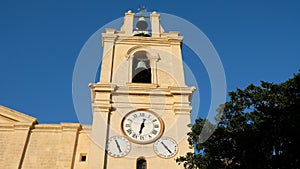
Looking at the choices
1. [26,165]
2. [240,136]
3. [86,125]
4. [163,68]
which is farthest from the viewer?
[163,68]

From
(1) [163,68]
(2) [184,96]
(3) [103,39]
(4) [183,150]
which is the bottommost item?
(4) [183,150]

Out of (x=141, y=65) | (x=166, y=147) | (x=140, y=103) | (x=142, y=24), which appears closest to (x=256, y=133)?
(x=166, y=147)

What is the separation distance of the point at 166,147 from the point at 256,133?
5.62 m

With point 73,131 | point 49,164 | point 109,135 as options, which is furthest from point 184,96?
point 49,164

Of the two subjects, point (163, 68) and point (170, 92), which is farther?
point (163, 68)

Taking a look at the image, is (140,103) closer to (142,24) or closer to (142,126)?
(142,126)

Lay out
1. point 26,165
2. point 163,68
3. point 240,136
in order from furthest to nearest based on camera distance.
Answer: point 163,68 → point 26,165 → point 240,136

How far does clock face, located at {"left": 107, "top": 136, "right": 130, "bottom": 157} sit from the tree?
405 centimetres

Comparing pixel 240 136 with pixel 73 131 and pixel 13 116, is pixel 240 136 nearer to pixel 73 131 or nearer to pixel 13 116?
pixel 73 131

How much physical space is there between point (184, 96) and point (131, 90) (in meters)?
2.28

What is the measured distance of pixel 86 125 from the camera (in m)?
18.2

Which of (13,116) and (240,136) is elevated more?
(13,116)

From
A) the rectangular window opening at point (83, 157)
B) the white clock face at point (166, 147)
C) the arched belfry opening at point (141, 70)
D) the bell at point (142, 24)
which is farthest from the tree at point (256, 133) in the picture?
the bell at point (142, 24)

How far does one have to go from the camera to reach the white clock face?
16922 mm
